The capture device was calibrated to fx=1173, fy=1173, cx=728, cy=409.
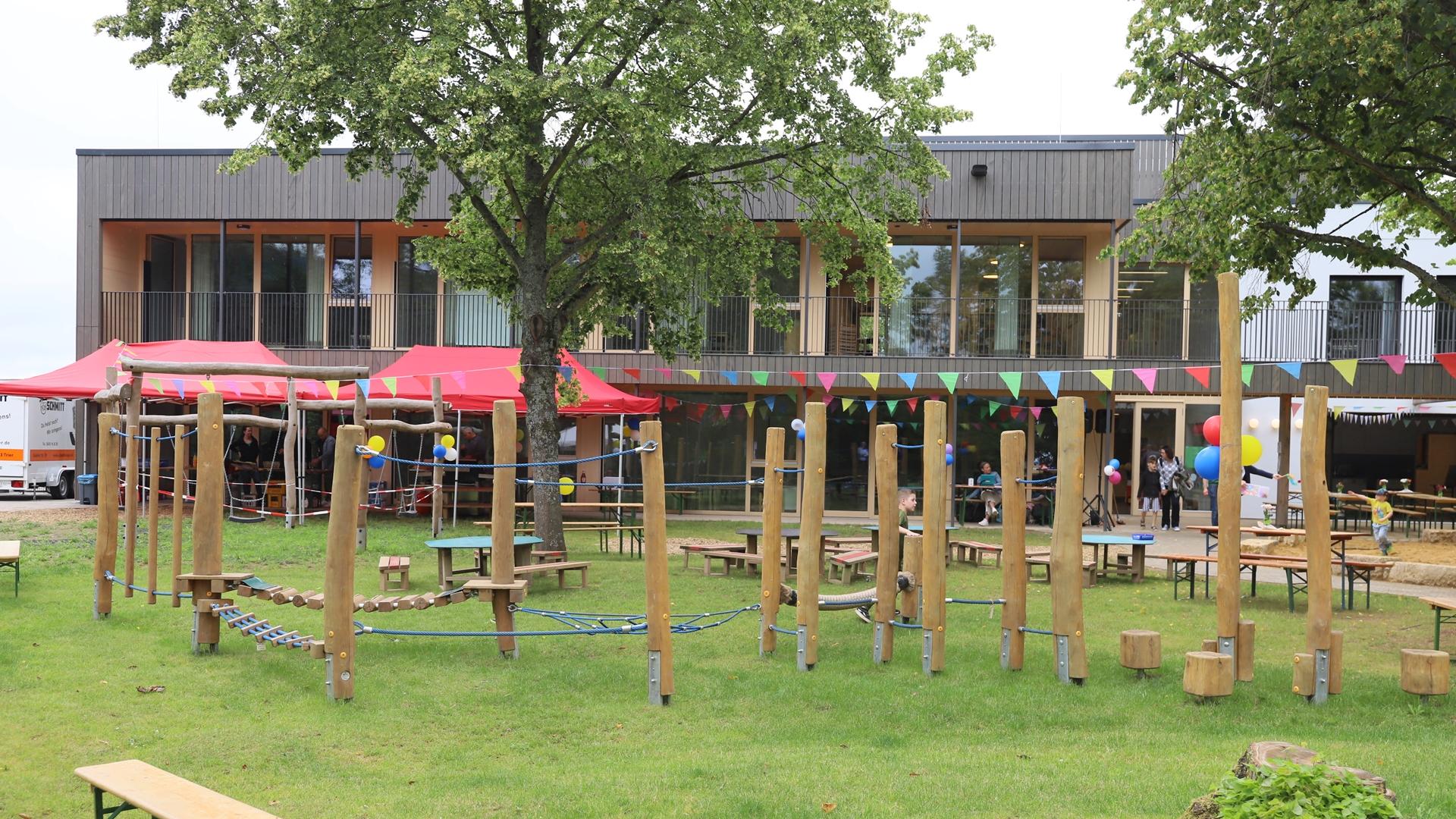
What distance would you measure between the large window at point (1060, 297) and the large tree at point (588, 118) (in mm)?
8127

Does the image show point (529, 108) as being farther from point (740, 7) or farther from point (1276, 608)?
point (1276, 608)

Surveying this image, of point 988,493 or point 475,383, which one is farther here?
point 988,493

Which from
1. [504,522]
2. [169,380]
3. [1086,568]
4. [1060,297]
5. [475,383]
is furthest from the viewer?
[1060,297]

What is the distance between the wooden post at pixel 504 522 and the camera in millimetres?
9586

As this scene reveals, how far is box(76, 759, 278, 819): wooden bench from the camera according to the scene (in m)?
4.62

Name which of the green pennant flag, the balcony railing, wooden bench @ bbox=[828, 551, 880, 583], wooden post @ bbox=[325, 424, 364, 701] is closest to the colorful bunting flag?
the green pennant flag

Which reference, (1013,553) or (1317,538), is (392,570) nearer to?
(1013,553)

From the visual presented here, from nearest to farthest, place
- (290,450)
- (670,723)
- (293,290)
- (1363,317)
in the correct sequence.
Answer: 1. (670,723)
2. (290,450)
3. (1363,317)
4. (293,290)

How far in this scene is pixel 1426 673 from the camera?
7.94m

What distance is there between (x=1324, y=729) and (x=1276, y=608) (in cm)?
582

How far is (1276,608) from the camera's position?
12859 mm

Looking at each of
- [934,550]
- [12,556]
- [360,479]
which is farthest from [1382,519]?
[12,556]

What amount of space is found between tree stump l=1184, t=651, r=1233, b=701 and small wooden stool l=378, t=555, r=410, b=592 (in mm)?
8212

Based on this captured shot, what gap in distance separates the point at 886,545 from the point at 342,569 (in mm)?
4325
